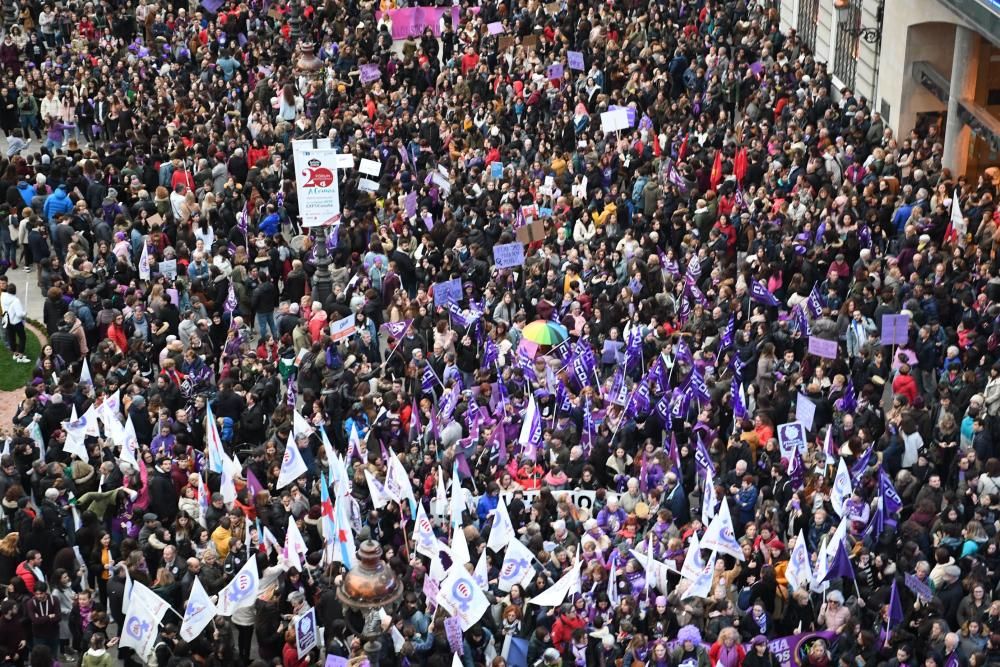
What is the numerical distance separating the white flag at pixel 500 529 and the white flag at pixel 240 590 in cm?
267

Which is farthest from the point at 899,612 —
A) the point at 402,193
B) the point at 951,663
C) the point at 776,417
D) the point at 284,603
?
the point at 402,193

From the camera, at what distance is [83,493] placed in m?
23.5

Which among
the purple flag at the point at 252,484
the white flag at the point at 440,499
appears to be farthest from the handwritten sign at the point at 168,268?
the white flag at the point at 440,499

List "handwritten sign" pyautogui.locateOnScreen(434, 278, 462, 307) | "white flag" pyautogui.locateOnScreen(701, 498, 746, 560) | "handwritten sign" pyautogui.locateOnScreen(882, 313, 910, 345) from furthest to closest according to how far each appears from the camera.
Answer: "handwritten sign" pyautogui.locateOnScreen(434, 278, 462, 307), "handwritten sign" pyautogui.locateOnScreen(882, 313, 910, 345), "white flag" pyautogui.locateOnScreen(701, 498, 746, 560)

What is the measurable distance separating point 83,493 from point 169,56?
20.5 meters

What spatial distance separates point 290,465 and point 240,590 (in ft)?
8.94

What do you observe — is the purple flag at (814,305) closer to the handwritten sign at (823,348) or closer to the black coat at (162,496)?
the handwritten sign at (823,348)

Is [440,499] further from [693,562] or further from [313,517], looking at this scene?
[693,562]

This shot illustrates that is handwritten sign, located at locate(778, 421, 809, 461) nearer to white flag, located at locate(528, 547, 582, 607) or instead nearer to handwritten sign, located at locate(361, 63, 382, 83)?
white flag, located at locate(528, 547, 582, 607)

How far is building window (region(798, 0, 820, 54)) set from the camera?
40719 millimetres

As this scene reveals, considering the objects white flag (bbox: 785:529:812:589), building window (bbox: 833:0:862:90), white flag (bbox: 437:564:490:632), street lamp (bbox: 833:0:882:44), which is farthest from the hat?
building window (bbox: 833:0:862:90)

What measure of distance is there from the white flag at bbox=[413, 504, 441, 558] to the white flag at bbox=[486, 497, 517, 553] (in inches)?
24.6

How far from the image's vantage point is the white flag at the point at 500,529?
22.0 m

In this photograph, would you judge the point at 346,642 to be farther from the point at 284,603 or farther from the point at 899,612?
the point at 899,612
